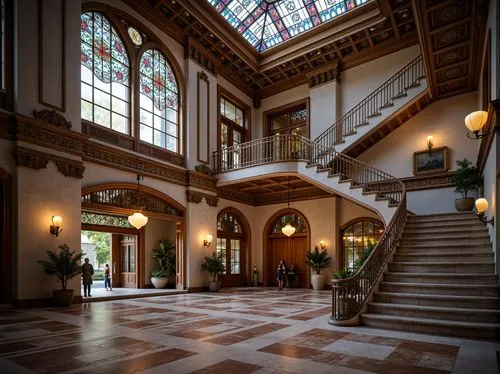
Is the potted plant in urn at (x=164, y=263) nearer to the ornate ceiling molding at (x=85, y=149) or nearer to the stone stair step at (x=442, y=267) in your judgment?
the ornate ceiling molding at (x=85, y=149)

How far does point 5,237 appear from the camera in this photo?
8.59 m

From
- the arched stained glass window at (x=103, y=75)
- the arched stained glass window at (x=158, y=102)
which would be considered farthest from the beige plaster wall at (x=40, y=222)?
the arched stained glass window at (x=158, y=102)

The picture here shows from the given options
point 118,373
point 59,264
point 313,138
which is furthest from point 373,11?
point 118,373

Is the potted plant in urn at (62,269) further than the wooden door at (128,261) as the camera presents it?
No

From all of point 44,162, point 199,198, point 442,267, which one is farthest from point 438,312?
point 199,198

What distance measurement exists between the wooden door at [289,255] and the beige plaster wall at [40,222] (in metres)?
9.54

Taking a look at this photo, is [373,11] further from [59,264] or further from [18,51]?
[59,264]

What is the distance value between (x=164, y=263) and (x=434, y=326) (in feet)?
38.2

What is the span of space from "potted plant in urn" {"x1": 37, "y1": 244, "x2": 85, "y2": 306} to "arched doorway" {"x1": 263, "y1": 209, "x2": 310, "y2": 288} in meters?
9.85

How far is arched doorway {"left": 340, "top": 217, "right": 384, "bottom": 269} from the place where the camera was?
1491 centimetres

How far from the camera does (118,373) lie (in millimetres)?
4035

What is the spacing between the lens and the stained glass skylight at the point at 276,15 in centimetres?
1440

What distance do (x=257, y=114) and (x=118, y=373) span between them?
15444 millimetres

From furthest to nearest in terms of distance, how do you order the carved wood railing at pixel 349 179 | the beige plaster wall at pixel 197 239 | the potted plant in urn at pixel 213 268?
1. the potted plant in urn at pixel 213 268
2. the beige plaster wall at pixel 197 239
3. the carved wood railing at pixel 349 179
